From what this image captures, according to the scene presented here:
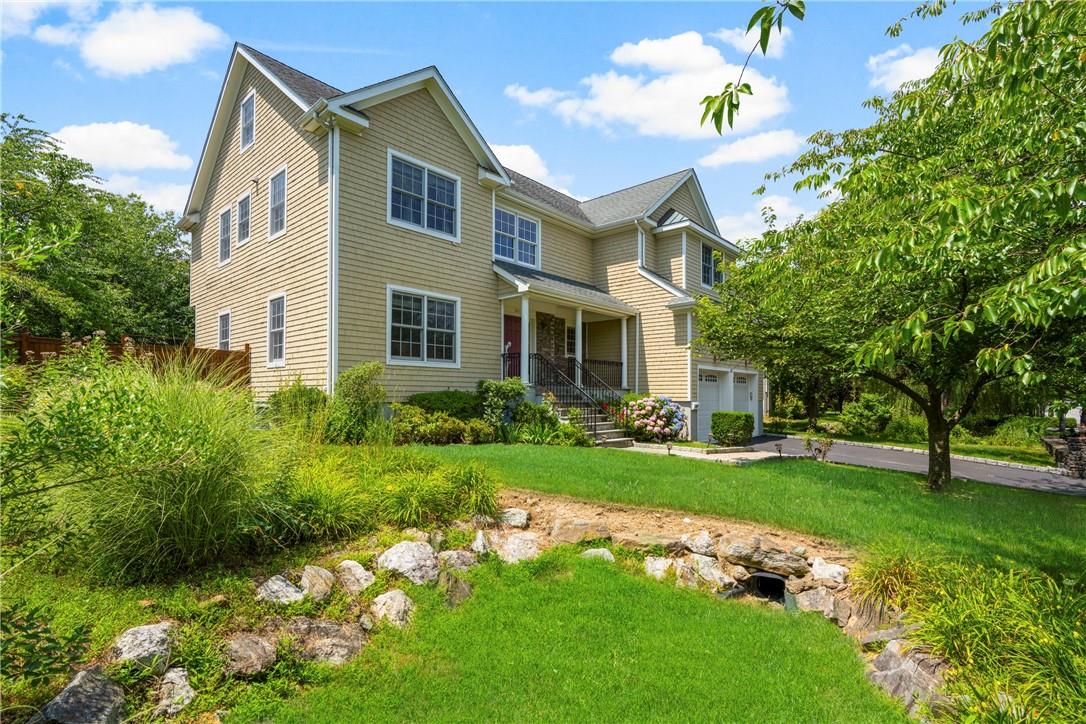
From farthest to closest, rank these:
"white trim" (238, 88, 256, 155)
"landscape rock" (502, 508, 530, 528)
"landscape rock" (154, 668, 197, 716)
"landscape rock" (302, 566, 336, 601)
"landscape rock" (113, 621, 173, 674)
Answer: "white trim" (238, 88, 256, 155), "landscape rock" (502, 508, 530, 528), "landscape rock" (302, 566, 336, 601), "landscape rock" (113, 621, 173, 674), "landscape rock" (154, 668, 197, 716)

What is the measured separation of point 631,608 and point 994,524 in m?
4.69

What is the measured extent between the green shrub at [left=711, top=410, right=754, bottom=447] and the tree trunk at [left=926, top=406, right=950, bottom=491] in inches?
272

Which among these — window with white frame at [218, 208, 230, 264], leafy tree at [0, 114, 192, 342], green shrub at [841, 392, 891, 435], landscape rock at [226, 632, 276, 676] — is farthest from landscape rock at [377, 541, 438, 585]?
green shrub at [841, 392, 891, 435]

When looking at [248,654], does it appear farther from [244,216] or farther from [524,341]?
[244,216]

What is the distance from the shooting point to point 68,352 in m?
3.75

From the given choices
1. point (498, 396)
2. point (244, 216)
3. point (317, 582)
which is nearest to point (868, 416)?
point (498, 396)

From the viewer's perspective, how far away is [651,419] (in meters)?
14.1

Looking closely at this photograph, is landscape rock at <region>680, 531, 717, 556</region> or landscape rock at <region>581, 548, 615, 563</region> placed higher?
landscape rock at <region>680, 531, 717, 556</region>

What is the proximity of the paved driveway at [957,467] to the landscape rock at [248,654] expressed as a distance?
12536 mm

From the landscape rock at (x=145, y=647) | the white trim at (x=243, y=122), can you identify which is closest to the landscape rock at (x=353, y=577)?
the landscape rock at (x=145, y=647)

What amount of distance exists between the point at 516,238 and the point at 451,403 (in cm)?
618

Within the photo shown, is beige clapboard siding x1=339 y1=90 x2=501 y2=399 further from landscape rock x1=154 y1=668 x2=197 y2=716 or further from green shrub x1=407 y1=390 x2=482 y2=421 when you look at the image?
landscape rock x1=154 y1=668 x2=197 y2=716

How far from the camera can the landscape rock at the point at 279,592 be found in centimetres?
367

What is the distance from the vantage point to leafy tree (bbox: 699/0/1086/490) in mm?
2574
